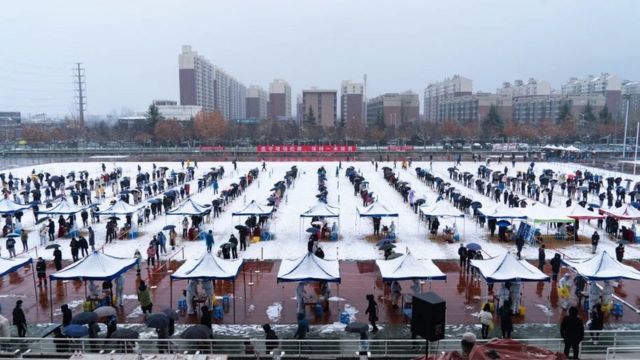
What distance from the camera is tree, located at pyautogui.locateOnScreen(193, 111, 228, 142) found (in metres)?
97.4

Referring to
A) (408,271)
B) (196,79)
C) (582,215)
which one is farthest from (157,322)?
(196,79)

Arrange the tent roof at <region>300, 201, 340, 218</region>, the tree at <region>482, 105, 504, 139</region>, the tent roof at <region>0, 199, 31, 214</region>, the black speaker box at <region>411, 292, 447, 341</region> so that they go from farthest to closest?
1. the tree at <region>482, 105, 504, 139</region>
2. the tent roof at <region>0, 199, 31, 214</region>
3. the tent roof at <region>300, 201, 340, 218</region>
4. the black speaker box at <region>411, 292, 447, 341</region>

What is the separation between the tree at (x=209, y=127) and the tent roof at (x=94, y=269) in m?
83.9

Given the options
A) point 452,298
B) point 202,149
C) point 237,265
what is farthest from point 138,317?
point 202,149

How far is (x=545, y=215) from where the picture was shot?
2383 cm

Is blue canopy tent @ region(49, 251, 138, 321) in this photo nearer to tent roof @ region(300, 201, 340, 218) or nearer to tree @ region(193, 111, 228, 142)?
tent roof @ region(300, 201, 340, 218)

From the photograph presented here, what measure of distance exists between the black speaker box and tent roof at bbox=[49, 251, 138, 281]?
9721mm

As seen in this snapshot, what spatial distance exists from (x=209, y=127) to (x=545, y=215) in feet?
265

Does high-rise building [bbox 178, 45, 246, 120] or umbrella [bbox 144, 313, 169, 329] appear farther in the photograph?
high-rise building [bbox 178, 45, 246, 120]

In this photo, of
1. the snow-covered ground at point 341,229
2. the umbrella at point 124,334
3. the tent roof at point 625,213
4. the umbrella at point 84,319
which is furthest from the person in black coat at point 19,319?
the tent roof at point 625,213

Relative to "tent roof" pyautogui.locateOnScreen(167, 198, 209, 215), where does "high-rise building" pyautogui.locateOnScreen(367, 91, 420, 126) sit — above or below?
above

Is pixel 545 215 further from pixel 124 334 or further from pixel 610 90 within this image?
pixel 610 90

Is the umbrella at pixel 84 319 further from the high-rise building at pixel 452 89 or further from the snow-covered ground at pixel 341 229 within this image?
the high-rise building at pixel 452 89

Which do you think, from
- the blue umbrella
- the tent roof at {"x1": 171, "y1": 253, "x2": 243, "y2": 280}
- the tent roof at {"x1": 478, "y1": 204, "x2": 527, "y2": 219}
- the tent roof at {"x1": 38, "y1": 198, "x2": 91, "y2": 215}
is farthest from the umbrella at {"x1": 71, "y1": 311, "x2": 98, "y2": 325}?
the blue umbrella
